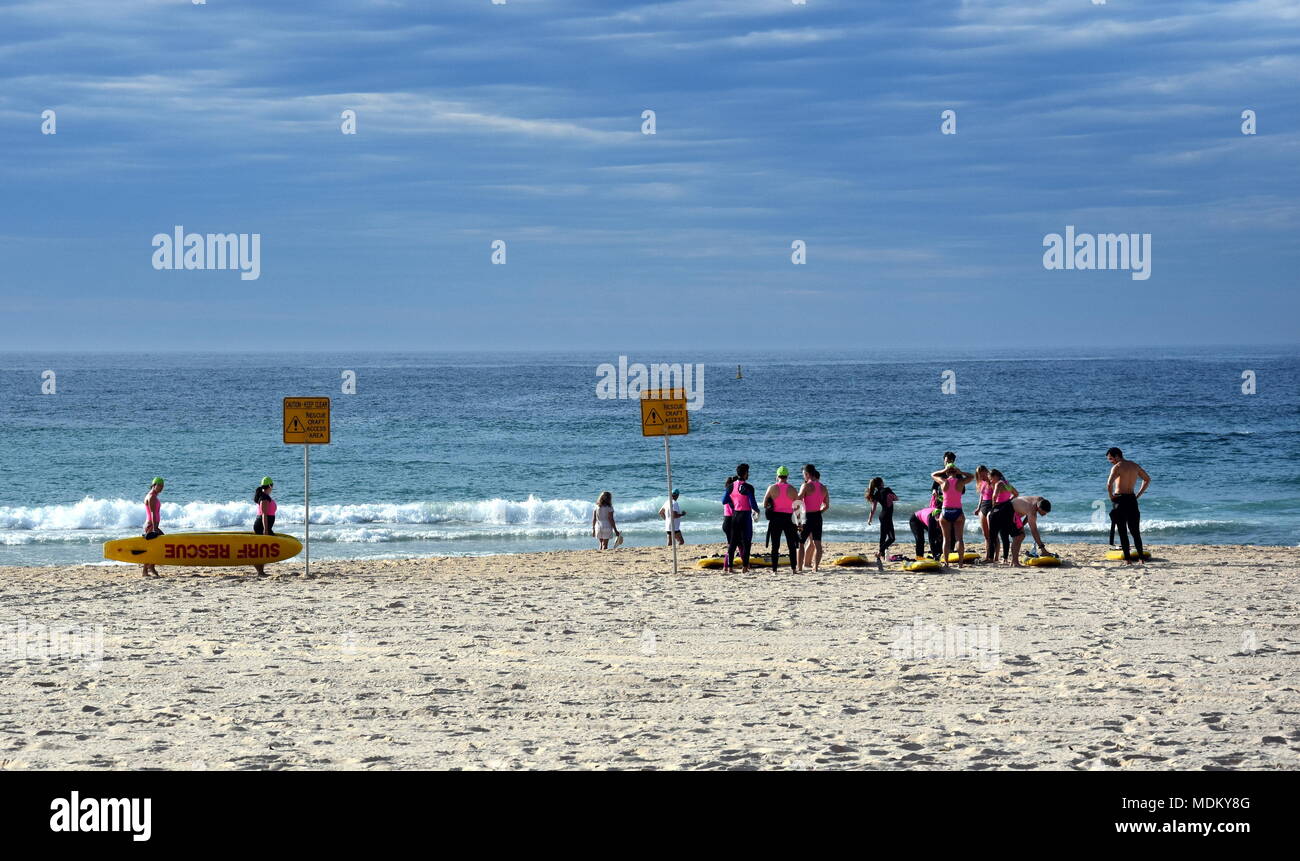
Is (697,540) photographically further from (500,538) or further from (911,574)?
(911,574)

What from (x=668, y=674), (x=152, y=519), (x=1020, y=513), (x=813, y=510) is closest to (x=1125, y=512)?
(x=1020, y=513)

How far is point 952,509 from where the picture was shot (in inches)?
648

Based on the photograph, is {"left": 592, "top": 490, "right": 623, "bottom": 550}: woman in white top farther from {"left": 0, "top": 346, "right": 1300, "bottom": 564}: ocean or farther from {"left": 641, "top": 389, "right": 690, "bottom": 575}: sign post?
{"left": 641, "top": 389, "right": 690, "bottom": 575}: sign post

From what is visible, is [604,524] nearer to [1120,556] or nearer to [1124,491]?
[1120,556]

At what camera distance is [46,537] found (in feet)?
81.5

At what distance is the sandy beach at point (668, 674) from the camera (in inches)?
279

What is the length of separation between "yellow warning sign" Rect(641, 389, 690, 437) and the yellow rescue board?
231 inches

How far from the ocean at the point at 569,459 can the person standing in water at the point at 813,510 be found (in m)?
4.43

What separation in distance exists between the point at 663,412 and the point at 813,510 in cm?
245

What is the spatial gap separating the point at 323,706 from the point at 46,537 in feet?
64.6

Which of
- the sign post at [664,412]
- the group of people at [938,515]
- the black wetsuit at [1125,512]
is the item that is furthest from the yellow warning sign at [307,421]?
the black wetsuit at [1125,512]

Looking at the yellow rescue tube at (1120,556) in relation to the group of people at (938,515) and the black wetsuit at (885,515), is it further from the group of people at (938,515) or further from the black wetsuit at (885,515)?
the black wetsuit at (885,515)
